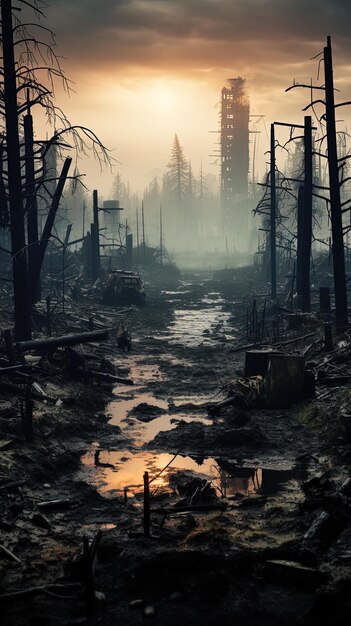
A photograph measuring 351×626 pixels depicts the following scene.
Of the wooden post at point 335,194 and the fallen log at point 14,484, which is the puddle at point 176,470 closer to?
the fallen log at point 14,484

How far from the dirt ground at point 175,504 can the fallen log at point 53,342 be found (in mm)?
374

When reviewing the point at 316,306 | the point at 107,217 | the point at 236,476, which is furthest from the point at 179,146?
the point at 236,476

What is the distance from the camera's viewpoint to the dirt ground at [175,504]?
580cm

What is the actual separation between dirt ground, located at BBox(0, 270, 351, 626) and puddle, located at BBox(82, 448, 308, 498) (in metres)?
0.03

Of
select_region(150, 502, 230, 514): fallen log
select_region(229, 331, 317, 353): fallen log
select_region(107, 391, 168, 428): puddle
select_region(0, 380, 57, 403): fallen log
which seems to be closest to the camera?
select_region(150, 502, 230, 514): fallen log

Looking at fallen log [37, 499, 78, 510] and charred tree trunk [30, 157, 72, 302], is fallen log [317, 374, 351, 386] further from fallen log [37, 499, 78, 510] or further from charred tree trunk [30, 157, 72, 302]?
charred tree trunk [30, 157, 72, 302]

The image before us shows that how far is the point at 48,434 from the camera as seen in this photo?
1115 cm

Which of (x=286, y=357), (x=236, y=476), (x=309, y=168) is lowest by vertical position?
(x=236, y=476)

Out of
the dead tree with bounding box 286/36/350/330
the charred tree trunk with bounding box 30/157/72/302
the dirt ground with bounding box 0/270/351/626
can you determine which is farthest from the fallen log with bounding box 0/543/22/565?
the dead tree with bounding box 286/36/350/330

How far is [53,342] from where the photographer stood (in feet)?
51.5

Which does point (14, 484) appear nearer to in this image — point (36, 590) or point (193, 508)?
point (193, 508)

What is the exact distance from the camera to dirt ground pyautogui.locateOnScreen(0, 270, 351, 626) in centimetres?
580

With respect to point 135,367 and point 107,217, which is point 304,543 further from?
point 107,217

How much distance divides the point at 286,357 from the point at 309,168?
13455 millimetres
